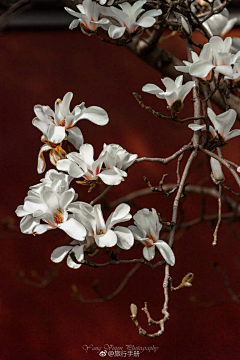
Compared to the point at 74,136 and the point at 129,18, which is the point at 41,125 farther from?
the point at 129,18

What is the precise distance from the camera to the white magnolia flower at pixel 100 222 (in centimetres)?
41

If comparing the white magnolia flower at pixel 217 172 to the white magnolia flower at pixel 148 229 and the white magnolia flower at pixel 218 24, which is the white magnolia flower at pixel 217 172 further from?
the white magnolia flower at pixel 218 24

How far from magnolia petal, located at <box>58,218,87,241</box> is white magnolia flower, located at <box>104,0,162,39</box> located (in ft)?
0.87

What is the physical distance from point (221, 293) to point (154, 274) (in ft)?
0.88

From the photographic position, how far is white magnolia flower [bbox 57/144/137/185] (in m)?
0.42

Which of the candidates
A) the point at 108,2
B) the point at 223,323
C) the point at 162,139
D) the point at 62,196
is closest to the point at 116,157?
the point at 62,196

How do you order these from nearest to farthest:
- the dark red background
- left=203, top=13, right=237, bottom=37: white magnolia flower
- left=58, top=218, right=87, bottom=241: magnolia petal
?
left=58, top=218, right=87, bottom=241: magnolia petal
left=203, top=13, right=237, bottom=37: white magnolia flower
the dark red background

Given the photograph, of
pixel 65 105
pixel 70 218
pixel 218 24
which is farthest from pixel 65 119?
pixel 218 24

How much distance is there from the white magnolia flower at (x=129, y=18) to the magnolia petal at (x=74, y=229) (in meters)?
0.27

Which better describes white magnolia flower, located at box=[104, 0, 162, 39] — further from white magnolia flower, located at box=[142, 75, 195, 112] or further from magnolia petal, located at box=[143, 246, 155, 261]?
magnolia petal, located at box=[143, 246, 155, 261]

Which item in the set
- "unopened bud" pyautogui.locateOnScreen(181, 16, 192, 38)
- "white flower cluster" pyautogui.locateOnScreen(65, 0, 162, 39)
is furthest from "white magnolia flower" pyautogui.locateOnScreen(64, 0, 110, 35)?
"unopened bud" pyautogui.locateOnScreen(181, 16, 192, 38)

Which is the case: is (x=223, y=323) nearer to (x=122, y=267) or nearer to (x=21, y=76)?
(x=122, y=267)

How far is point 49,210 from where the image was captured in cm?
42

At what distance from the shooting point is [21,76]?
4.63ft
